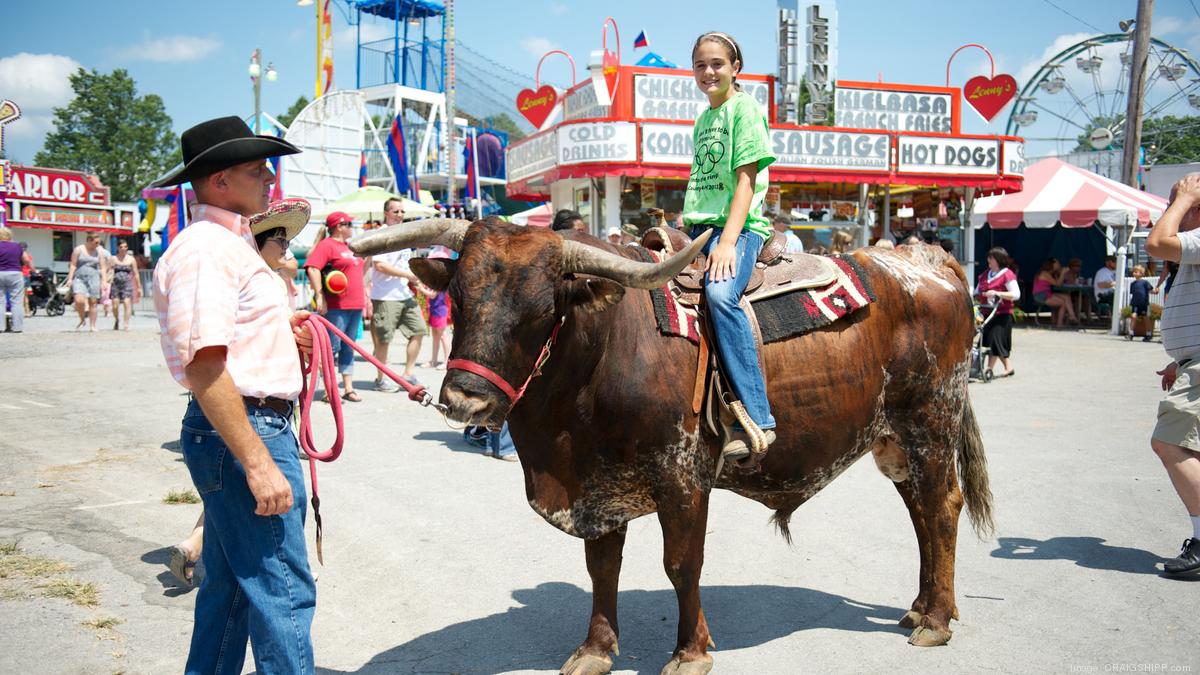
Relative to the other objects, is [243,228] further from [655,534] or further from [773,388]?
[655,534]

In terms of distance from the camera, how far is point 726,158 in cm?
380

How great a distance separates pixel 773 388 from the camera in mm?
3777

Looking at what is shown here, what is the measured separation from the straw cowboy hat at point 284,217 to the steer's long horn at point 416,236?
883mm

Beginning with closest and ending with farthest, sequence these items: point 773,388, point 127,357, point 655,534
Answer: point 773,388 → point 655,534 → point 127,357

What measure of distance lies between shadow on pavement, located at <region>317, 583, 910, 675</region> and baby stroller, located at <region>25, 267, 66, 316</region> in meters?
24.1

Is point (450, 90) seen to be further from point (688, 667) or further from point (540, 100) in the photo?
point (688, 667)

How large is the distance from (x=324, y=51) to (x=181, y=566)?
125 feet

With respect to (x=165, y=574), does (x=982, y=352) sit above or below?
above

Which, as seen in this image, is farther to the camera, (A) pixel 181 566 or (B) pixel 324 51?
(B) pixel 324 51

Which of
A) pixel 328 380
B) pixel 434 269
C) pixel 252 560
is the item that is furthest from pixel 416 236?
pixel 252 560

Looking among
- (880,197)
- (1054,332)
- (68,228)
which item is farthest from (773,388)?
(68,228)

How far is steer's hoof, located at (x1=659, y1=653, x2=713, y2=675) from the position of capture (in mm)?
3494

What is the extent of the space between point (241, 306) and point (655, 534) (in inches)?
140

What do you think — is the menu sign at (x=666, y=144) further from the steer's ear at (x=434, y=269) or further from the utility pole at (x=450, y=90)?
the steer's ear at (x=434, y=269)
